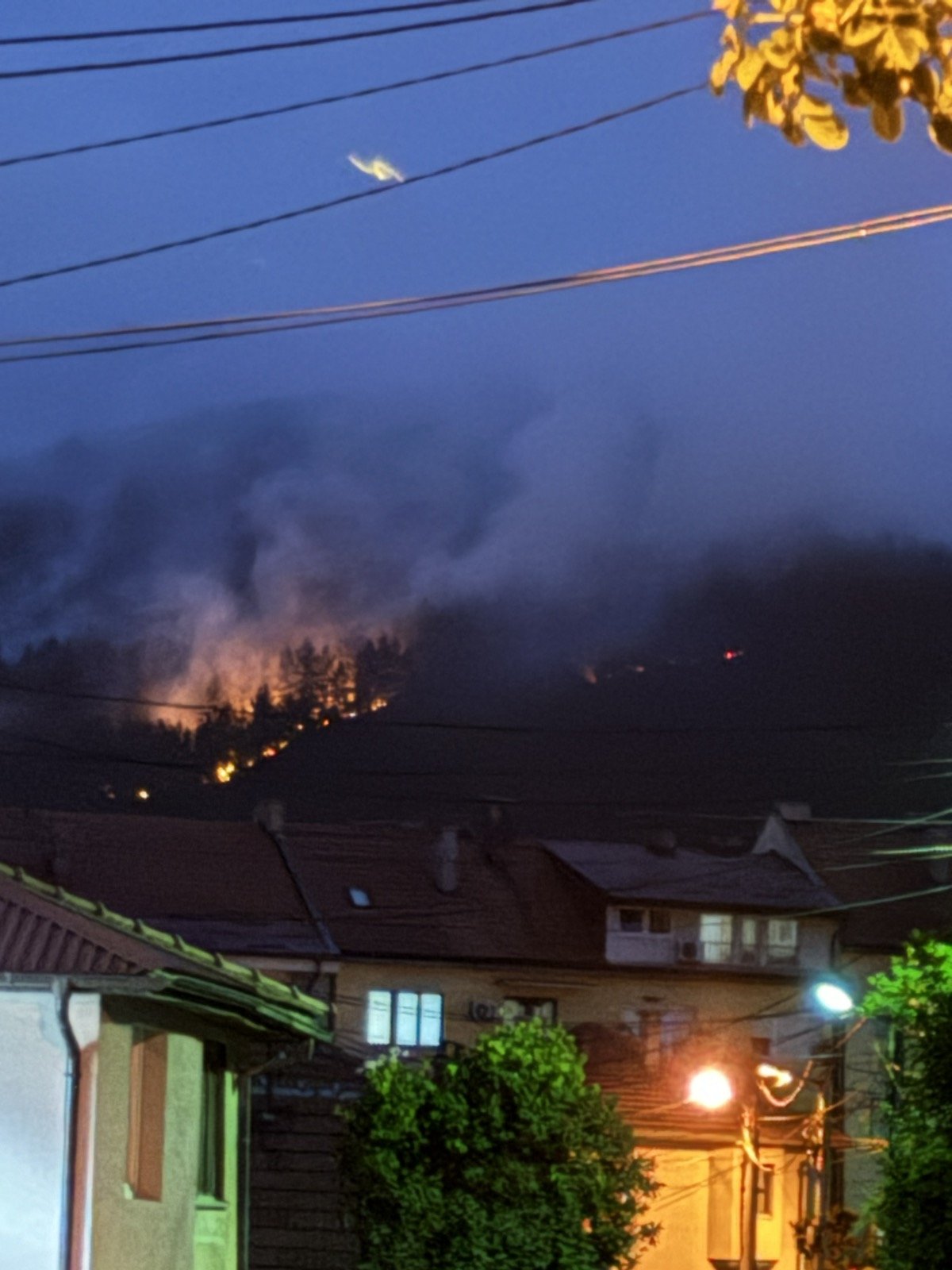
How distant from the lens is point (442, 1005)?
51938 mm

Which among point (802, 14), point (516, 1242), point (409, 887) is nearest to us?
point (802, 14)

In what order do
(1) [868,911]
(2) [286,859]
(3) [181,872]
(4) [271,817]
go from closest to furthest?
(3) [181,872]
(2) [286,859]
(1) [868,911]
(4) [271,817]

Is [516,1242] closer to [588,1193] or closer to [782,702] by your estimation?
[588,1193]

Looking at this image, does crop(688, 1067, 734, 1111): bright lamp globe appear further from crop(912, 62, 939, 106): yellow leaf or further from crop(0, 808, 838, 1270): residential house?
crop(0, 808, 838, 1270): residential house

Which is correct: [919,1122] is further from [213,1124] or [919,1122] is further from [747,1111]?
[213,1124]

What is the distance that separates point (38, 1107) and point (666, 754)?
6963 centimetres

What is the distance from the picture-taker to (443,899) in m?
55.2

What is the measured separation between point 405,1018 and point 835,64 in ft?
154

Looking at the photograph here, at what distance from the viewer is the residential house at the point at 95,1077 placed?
15125 mm

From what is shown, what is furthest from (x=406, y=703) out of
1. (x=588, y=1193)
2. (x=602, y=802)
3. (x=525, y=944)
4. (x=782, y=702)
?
(x=588, y=1193)

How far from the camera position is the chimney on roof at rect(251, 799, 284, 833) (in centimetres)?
5797

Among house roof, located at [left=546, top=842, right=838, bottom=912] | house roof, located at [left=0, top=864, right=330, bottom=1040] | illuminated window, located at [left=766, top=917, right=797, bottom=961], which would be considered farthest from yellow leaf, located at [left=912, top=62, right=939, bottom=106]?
illuminated window, located at [left=766, top=917, right=797, bottom=961]

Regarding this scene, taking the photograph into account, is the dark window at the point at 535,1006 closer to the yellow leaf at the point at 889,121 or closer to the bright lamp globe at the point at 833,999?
the bright lamp globe at the point at 833,999

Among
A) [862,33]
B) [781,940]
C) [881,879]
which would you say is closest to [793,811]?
[881,879]
